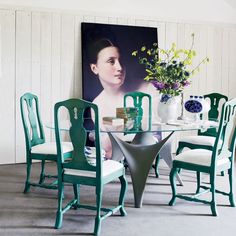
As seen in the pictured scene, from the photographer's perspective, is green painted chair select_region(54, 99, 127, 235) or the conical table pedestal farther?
the conical table pedestal

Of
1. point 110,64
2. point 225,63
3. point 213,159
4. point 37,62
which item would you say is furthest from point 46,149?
point 225,63

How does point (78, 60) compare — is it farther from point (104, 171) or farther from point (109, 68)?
point (104, 171)

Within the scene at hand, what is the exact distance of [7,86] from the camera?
5.21 m

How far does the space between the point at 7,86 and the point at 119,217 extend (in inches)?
106

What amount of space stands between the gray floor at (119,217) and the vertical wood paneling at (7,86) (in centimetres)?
110

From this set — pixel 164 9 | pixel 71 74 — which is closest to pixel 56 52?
pixel 71 74

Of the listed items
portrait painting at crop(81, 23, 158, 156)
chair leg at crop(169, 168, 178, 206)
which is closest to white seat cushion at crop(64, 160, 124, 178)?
chair leg at crop(169, 168, 178, 206)

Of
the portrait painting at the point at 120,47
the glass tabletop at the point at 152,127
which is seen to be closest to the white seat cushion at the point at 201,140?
the glass tabletop at the point at 152,127

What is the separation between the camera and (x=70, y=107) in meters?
2.98

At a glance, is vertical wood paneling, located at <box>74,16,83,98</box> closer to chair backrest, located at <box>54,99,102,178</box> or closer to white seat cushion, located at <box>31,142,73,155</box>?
white seat cushion, located at <box>31,142,73,155</box>

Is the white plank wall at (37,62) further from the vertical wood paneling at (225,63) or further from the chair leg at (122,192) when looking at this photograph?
the chair leg at (122,192)

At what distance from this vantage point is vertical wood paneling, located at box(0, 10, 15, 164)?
514cm

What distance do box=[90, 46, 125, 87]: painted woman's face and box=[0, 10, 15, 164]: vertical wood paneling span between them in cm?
110

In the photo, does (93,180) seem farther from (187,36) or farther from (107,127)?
(187,36)
